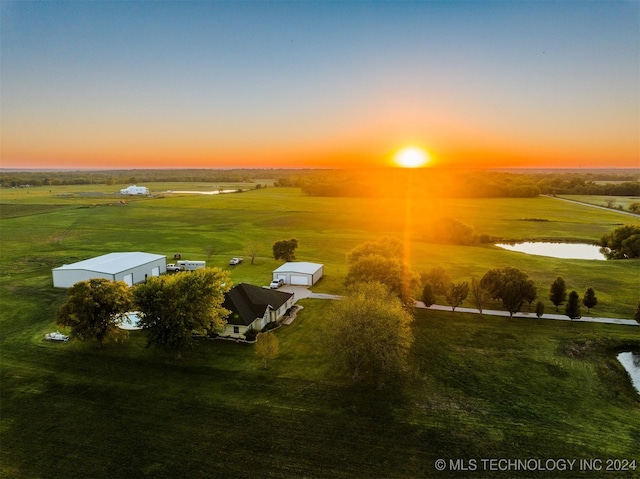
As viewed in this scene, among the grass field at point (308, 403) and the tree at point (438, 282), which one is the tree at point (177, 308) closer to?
the grass field at point (308, 403)

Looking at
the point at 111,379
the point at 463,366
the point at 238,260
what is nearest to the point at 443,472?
the point at 463,366

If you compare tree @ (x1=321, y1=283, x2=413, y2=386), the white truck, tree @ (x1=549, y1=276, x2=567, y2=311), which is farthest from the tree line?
tree @ (x1=321, y1=283, x2=413, y2=386)

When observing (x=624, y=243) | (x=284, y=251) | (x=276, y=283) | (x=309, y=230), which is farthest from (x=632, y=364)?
(x=309, y=230)

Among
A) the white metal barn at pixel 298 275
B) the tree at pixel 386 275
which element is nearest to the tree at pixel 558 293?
the tree at pixel 386 275

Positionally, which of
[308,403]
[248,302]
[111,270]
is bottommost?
[308,403]

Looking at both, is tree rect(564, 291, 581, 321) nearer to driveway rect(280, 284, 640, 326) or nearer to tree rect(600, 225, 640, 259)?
driveway rect(280, 284, 640, 326)

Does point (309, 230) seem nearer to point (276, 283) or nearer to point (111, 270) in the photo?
point (276, 283)
